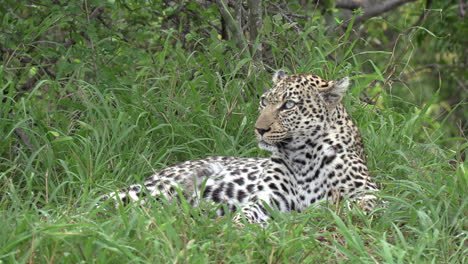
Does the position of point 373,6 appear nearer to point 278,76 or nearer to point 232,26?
point 232,26

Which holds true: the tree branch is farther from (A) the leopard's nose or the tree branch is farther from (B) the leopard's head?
(A) the leopard's nose

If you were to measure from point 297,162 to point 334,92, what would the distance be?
591 mm

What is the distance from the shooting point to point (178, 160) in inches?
282

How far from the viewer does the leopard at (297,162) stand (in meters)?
6.06

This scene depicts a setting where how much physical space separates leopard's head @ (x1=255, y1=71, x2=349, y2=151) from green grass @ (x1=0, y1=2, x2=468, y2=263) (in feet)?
1.97

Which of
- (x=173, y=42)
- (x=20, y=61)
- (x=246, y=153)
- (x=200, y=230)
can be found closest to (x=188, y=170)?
(x=246, y=153)

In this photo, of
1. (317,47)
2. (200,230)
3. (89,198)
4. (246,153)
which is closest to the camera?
(200,230)

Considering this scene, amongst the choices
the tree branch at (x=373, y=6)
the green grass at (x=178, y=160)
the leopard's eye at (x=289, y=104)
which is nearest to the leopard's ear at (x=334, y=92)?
the leopard's eye at (x=289, y=104)

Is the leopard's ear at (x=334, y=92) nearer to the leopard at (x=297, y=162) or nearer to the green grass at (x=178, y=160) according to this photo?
the leopard at (x=297, y=162)

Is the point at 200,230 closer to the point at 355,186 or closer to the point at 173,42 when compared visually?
the point at 355,186

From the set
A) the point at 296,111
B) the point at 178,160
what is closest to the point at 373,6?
the point at 178,160

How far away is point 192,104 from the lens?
727cm

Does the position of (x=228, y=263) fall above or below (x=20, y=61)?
below

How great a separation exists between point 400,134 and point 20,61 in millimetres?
3553
